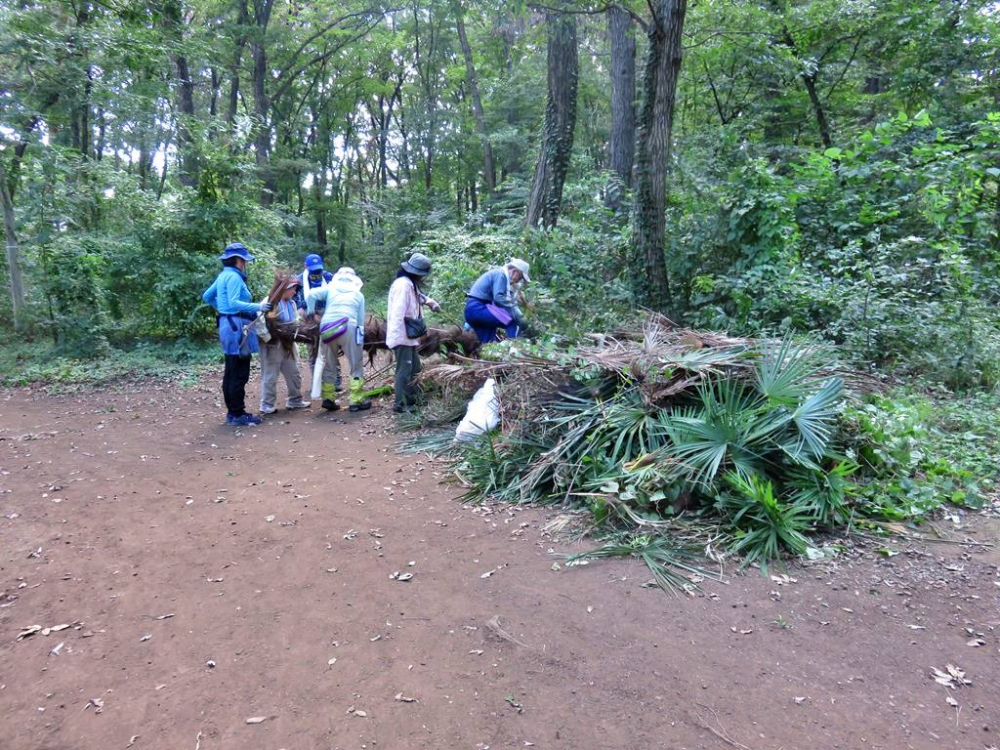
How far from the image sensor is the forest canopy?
819 cm

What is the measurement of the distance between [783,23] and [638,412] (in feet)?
33.5

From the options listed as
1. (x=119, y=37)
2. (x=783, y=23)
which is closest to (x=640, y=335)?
(x=783, y=23)

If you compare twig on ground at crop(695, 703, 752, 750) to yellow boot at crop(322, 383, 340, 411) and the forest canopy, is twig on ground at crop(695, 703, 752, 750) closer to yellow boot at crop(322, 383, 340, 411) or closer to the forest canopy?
the forest canopy

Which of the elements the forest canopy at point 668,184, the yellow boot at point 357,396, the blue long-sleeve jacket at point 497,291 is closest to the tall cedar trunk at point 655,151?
the forest canopy at point 668,184

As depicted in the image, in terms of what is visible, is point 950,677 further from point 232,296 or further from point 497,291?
point 232,296

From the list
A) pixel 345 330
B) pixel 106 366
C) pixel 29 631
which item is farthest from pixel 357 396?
pixel 106 366

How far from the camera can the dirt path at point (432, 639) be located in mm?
2920

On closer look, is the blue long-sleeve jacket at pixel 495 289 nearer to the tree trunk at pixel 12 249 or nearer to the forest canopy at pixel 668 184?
the forest canopy at pixel 668 184

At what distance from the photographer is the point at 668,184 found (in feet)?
35.1

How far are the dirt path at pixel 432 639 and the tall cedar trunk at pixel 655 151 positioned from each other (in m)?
4.74

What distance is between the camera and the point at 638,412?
5297mm

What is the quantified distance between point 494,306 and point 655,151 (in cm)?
296

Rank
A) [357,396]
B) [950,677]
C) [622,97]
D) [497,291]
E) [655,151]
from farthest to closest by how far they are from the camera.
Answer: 1. [622,97]
2. [655,151]
3. [357,396]
4. [497,291]
5. [950,677]

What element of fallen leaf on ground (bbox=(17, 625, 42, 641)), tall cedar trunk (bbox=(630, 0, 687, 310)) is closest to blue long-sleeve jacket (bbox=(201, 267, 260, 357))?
fallen leaf on ground (bbox=(17, 625, 42, 641))
